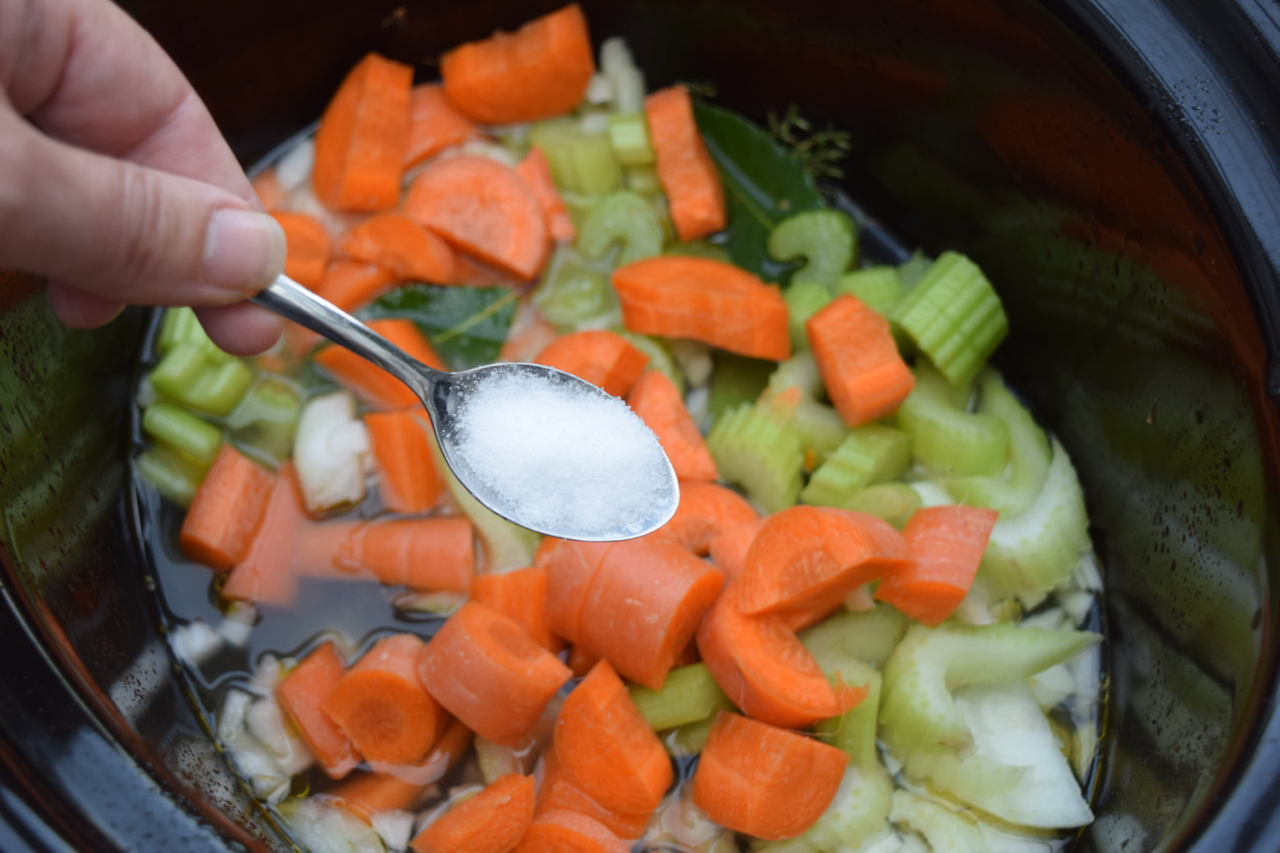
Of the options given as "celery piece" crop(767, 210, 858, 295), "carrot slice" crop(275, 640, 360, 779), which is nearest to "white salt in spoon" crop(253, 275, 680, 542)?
"carrot slice" crop(275, 640, 360, 779)

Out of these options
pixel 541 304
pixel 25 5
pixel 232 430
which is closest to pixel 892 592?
pixel 541 304

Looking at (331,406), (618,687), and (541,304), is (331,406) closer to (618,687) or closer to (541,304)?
(541,304)

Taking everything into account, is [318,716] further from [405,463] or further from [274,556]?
[405,463]

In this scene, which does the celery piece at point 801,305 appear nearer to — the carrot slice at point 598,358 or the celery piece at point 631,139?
the carrot slice at point 598,358

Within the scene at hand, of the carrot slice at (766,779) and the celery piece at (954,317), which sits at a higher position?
the celery piece at (954,317)

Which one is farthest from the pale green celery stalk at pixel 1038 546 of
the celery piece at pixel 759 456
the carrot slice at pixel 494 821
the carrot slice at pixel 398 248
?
the carrot slice at pixel 398 248

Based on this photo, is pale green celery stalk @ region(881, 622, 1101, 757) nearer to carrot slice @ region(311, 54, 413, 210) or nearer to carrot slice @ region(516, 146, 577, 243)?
carrot slice @ region(516, 146, 577, 243)
